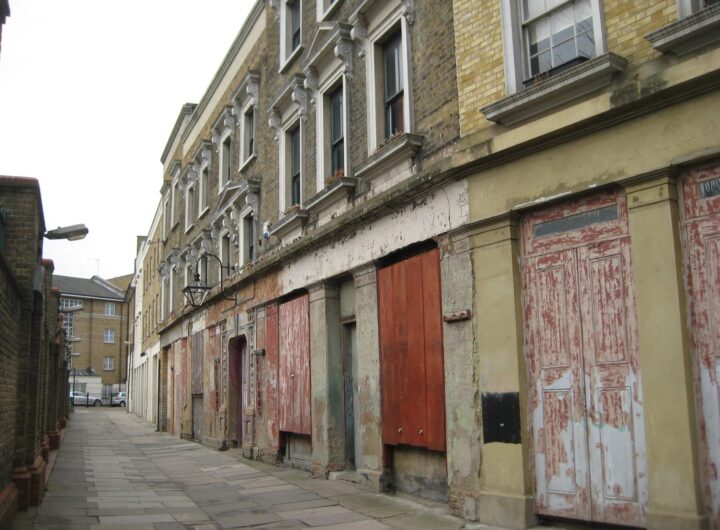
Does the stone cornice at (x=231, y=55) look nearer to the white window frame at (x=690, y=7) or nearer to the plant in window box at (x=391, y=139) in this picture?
the plant in window box at (x=391, y=139)

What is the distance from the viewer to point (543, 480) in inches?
303

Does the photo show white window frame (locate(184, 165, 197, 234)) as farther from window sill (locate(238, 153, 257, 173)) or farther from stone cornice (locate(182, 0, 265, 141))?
window sill (locate(238, 153, 257, 173))

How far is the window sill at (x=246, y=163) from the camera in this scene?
A: 18.0 meters

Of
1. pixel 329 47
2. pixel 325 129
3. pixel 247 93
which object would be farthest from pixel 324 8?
pixel 247 93

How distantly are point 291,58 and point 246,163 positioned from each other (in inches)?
155

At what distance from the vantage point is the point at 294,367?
46.0 feet

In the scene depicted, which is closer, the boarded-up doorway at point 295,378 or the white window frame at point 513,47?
the white window frame at point 513,47

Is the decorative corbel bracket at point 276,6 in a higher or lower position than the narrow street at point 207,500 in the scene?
higher

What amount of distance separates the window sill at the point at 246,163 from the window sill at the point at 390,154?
272 inches

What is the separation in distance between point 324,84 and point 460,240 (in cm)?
599

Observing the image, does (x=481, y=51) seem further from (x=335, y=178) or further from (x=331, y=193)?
(x=331, y=193)

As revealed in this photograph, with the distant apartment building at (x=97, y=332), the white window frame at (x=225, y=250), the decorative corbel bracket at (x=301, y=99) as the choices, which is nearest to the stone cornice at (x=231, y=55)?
the decorative corbel bracket at (x=301, y=99)

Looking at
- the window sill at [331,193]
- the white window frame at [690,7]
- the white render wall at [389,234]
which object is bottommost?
the white render wall at [389,234]

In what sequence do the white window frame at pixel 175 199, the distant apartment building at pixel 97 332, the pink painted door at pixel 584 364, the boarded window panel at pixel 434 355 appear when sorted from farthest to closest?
the distant apartment building at pixel 97 332, the white window frame at pixel 175 199, the boarded window panel at pixel 434 355, the pink painted door at pixel 584 364
